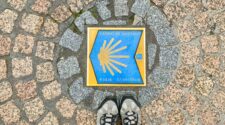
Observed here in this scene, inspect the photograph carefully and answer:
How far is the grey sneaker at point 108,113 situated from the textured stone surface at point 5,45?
3.18 ft

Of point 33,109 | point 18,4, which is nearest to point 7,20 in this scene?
point 18,4

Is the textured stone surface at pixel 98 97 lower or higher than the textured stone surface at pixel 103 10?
lower

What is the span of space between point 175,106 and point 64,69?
1034 mm

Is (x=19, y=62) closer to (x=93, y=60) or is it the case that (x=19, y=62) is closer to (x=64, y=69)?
(x=64, y=69)

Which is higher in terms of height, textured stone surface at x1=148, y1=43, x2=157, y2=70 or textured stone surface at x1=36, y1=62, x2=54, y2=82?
textured stone surface at x1=148, y1=43, x2=157, y2=70

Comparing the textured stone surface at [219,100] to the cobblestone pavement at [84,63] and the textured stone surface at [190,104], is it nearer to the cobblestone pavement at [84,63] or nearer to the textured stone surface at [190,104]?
the cobblestone pavement at [84,63]

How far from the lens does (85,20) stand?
3652mm

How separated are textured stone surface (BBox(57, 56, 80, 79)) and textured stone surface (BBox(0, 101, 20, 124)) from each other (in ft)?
1.64

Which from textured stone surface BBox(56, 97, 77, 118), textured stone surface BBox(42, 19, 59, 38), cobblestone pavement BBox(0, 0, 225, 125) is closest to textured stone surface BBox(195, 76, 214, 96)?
cobblestone pavement BBox(0, 0, 225, 125)

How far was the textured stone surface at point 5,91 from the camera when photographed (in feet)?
11.9

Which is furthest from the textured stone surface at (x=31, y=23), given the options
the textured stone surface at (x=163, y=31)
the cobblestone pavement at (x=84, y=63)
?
the textured stone surface at (x=163, y=31)

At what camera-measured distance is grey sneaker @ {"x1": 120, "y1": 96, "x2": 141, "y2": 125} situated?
11.7ft

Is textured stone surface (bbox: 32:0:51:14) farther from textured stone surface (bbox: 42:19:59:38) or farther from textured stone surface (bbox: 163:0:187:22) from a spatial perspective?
textured stone surface (bbox: 163:0:187:22)

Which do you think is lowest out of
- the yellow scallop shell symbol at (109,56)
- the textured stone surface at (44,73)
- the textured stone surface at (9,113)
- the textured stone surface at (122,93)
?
the textured stone surface at (9,113)
